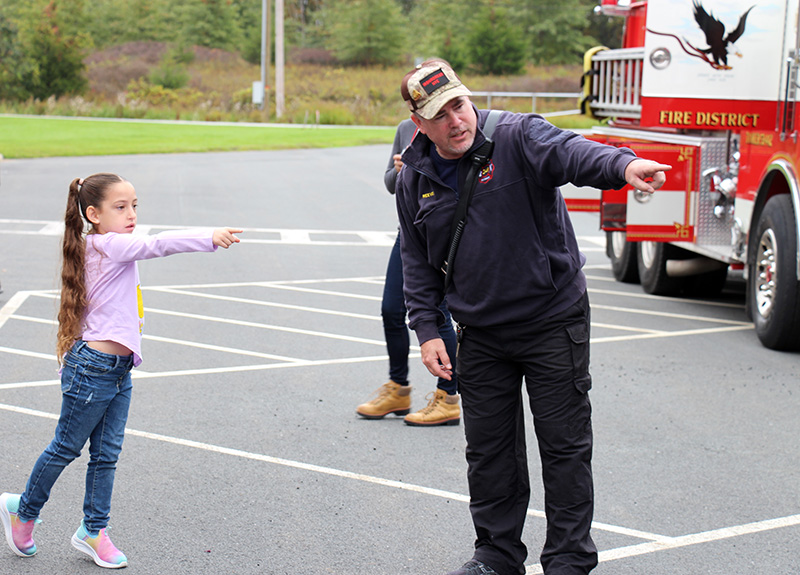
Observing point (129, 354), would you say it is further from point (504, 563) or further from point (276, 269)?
point (276, 269)

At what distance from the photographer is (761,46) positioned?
846cm

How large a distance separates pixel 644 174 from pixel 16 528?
2.76 m

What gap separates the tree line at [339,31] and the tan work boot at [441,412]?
50.8 m

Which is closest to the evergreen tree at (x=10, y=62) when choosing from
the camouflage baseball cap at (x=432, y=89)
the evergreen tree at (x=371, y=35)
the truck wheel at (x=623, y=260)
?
the evergreen tree at (x=371, y=35)

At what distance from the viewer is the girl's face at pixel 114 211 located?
3.95m

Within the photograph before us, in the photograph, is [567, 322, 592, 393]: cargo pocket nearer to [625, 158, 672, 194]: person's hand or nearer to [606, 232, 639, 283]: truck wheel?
[625, 158, 672, 194]: person's hand

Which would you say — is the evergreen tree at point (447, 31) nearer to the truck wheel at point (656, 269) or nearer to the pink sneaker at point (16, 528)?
the truck wheel at point (656, 269)

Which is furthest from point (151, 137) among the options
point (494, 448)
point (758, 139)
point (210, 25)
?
point (210, 25)

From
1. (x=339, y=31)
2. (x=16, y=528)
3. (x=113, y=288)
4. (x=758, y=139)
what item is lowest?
(x=16, y=528)

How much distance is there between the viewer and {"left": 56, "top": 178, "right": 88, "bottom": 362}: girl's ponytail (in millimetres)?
3922

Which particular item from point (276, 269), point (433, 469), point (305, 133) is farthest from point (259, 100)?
point (433, 469)

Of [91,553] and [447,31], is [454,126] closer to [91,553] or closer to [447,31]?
[91,553]

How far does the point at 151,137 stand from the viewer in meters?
33.2

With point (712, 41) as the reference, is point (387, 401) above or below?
below
